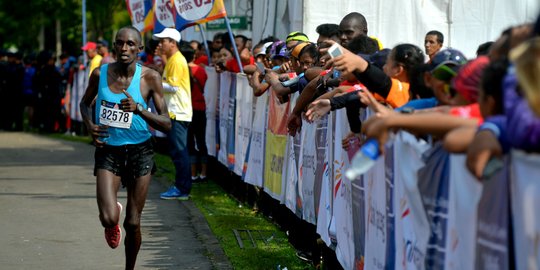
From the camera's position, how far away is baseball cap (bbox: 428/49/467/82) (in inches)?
238

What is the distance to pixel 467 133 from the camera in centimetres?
492

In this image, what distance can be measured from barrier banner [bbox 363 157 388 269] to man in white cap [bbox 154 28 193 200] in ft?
25.1

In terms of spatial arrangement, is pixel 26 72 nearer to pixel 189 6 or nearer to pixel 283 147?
pixel 189 6

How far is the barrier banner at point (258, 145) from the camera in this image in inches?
524

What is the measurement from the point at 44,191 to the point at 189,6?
338 centimetres

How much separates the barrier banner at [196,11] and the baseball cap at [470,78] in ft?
35.6

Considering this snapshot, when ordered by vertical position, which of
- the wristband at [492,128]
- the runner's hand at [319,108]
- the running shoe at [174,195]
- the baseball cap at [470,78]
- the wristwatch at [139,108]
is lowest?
the running shoe at [174,195]

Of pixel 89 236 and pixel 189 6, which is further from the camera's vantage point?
pixel 189 6

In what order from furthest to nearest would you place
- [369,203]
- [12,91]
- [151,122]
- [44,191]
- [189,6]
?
[12,91] < [189,6] < [44,191] < [151,122] < [369,203]

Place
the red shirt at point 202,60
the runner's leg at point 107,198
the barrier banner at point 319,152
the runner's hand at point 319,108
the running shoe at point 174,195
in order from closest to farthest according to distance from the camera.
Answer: the runner's hand at point 319,108
the runner's leg at point 107,198
the barrier banner at point 319,152
the running shoe at point 174,195
the red shirt at point 202,60

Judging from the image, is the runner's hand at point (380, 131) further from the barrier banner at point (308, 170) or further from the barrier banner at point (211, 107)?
the barrier banner at point (211, 107)

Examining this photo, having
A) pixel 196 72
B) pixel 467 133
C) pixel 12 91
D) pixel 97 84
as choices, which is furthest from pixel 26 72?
pixel 467 133

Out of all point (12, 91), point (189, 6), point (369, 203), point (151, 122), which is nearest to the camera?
point (369, 203)

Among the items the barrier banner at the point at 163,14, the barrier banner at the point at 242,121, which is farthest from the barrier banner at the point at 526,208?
the barrier banner at the point at 163,14
